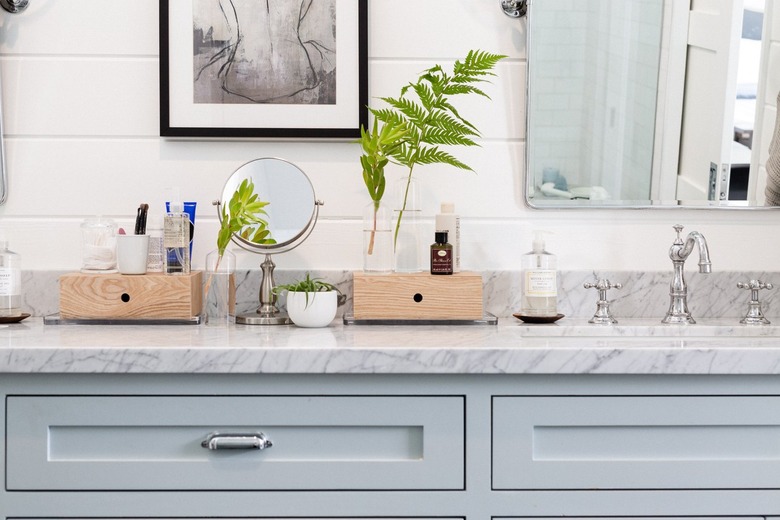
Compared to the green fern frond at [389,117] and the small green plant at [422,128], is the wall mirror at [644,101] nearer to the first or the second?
the small green plant at [422,128]

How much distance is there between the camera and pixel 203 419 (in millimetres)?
1443

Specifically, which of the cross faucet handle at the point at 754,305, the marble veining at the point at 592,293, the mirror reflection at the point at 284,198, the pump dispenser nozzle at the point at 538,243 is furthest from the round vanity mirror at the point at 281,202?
the cross faucet handle at the point at 754,305

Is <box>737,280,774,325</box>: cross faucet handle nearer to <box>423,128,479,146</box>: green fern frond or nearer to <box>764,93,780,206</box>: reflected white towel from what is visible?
<box>764,93,780,206</box>: reflected white towel

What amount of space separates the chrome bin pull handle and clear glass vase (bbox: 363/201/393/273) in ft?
1.59

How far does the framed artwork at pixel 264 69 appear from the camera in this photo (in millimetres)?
1873

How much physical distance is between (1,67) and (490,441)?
129 cm

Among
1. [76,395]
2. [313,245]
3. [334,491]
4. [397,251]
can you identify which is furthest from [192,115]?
[334,491]

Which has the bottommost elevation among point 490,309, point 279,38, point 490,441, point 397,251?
point 490,441

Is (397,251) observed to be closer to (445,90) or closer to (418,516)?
(445,90)

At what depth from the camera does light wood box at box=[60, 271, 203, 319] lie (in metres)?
1.70

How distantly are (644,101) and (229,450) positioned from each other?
114 centimetres

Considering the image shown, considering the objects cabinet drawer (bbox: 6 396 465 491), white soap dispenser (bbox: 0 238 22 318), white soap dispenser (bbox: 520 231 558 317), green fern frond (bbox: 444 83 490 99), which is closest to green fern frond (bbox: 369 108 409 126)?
green fern frond (bbox: 444 83 490 99)

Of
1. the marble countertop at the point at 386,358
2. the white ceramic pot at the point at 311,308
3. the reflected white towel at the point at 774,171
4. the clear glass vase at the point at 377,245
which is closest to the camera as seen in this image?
the marble countertop at the point at 386,358

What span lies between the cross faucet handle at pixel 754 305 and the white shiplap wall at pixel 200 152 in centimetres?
18
